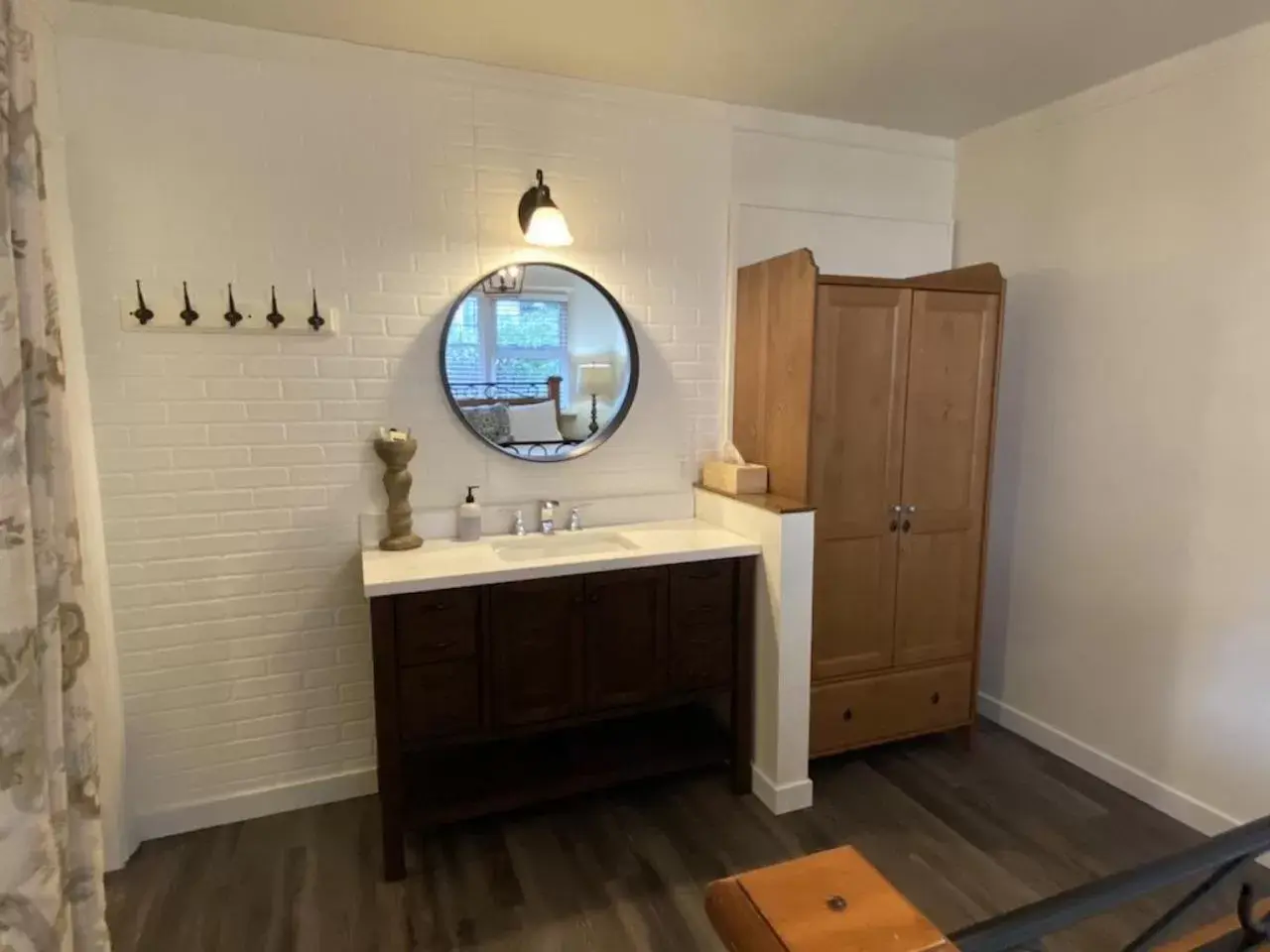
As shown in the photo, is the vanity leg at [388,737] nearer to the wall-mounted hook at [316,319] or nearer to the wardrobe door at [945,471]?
the wall-mounted hook at [316,319]

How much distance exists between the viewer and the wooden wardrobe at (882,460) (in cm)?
248

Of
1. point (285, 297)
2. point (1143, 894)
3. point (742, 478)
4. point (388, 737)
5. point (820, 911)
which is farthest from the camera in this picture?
point (742, 478)

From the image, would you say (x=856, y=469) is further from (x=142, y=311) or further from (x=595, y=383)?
(x=142, y=311)

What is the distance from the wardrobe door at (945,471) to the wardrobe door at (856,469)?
6 cm

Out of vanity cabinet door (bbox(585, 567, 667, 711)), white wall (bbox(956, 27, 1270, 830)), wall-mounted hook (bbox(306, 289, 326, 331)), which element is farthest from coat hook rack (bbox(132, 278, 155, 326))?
white wall (bbox(956, 27, 1270, 830))

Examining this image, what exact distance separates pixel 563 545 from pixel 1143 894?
1943 millimetres

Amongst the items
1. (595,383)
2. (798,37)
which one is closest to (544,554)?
(595,383)

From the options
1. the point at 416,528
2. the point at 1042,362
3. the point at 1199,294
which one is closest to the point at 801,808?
the point at 416,528

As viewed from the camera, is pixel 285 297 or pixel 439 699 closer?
pixel 439 699

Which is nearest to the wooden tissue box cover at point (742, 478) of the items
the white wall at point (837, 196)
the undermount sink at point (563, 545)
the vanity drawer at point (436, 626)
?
the white wall at point (837, 196)

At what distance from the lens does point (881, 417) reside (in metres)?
2.55

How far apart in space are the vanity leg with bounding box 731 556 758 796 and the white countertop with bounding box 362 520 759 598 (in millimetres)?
106

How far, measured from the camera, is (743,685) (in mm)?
2521

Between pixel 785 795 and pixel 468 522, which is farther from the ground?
pixel 468 522
